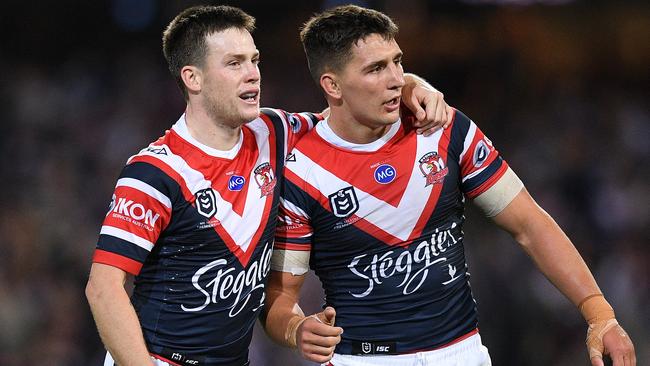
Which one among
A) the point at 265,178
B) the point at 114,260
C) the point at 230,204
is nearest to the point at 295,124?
the point at 265,178

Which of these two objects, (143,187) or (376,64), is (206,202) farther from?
(376,64)

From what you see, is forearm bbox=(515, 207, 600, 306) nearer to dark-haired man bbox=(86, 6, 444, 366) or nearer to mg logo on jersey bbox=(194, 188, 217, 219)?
dark-haired man bbox=(86, 6, 444, 366)

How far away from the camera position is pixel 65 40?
33.7 ft

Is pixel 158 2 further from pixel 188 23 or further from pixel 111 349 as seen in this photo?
pixel 111 349

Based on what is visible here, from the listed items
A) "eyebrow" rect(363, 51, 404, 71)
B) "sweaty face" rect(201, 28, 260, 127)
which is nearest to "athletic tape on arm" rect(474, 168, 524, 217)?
"eyebrow" rect(363, 51, 404, 71)

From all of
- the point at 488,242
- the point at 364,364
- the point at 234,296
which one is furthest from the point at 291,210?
the point at 488,242

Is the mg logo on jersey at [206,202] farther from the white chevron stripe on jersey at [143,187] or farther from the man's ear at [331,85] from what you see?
the man's ear at [331,85]

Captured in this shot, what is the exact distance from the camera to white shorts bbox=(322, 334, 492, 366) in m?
4.25

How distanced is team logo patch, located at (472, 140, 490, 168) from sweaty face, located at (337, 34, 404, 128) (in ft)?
1.32

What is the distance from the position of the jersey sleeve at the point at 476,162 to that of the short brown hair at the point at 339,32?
544mm

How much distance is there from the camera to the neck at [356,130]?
4.32m

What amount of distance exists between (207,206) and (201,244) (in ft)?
0.53

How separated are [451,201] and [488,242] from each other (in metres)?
4.58

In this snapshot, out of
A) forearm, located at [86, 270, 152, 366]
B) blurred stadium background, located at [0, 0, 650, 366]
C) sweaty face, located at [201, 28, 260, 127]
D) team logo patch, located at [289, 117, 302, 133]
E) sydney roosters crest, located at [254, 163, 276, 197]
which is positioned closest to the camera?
forearm, located at [86, 270, 152, 366]
